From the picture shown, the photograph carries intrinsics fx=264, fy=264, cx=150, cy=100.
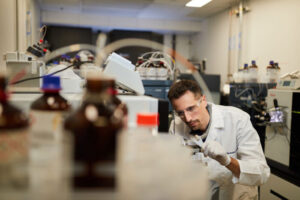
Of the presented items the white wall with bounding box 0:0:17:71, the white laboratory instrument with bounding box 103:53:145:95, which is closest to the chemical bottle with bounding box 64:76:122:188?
the white laboratory instrument with bounding box 103:53:145:95

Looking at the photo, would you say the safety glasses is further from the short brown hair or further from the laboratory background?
the laboratory background

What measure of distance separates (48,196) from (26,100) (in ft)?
1.50

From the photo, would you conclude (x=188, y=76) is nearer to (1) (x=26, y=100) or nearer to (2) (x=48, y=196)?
(1) (x=26, y=100)

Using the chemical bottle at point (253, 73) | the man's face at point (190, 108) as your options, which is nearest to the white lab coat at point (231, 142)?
the man's face at point (190, 108)

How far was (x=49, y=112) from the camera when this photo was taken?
532mm

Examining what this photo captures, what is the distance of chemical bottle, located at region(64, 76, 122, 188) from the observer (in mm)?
387

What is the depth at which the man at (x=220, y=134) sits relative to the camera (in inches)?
57.3

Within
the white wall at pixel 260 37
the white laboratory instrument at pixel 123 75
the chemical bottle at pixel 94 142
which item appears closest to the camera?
the chemical bottle at pixel 94 142

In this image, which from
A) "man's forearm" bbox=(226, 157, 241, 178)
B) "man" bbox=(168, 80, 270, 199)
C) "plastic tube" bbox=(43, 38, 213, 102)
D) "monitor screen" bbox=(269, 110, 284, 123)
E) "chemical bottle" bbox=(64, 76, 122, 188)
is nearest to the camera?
"chemical bottle" bbox=(64, 76, 122, 188)

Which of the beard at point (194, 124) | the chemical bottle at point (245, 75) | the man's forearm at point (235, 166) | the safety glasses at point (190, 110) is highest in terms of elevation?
the chemical bottle at point (245, 75)

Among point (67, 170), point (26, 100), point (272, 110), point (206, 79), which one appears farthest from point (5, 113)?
point (206, 79)

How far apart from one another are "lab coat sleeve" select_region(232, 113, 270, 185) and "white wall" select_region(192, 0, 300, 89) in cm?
236

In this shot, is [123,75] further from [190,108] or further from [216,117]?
[216,117]

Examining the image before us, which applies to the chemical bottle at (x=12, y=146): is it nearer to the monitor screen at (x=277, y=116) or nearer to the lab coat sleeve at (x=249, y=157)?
the lab coat sleeve at (x=249, y=157)
